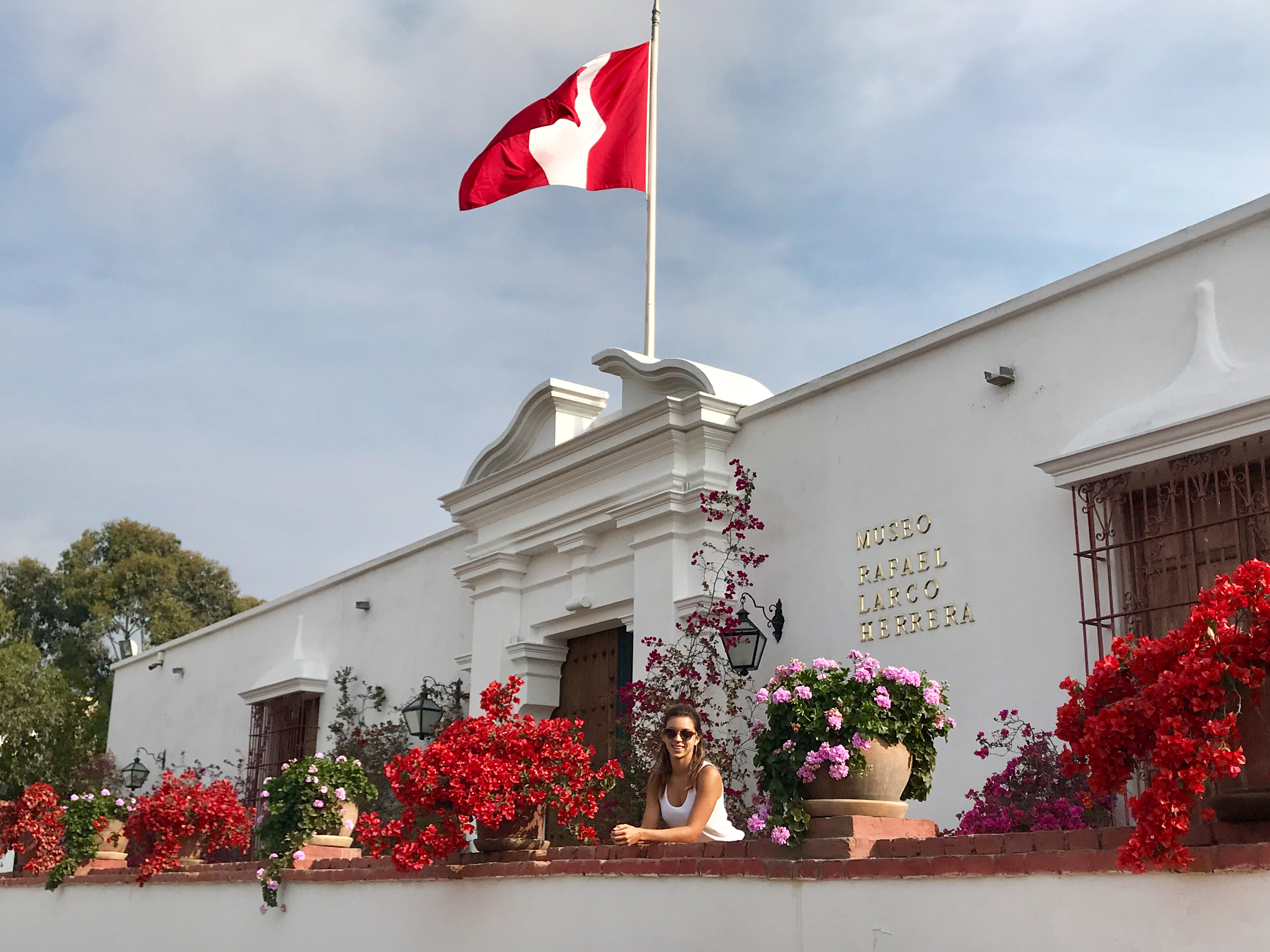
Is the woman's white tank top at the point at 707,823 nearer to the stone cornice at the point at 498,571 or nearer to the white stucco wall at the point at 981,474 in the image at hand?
the white stucco wall at the point at 981,474

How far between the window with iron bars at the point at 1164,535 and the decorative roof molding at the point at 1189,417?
0.12 m

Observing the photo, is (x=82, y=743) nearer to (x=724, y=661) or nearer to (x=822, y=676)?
(x=724, y=661)

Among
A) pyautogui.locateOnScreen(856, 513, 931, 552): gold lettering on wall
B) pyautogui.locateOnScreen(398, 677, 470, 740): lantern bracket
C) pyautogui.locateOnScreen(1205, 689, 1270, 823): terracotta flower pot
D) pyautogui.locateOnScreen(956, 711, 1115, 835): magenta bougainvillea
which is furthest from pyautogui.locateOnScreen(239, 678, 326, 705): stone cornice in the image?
pyautogui.locateOnScreen(1205, 689, 1270, 823): terracotta flower pot

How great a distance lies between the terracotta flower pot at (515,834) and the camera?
6.81 m

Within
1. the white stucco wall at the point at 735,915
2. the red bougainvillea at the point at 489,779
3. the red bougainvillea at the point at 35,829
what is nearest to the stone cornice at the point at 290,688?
the red bougainvillea at the point at 35,829

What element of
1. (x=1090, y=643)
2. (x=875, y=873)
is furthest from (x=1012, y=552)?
(x=875, y=873)

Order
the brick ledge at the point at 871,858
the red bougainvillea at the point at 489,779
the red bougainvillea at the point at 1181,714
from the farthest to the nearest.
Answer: the red bougainvillea at the point at 489,779
the brick ledge at the point at 871,858
the red bougainvillea at the point at 1181,714

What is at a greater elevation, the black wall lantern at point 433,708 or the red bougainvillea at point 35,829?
the black wall lantern at point 433,708

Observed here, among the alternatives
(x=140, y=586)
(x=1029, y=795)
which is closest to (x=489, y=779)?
(x=1029, y=795)

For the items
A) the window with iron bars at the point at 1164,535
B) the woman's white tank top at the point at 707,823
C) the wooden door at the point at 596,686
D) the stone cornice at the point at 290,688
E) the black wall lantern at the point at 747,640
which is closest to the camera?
the woman's white tank top at the point at 707,823

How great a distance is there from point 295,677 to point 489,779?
28.7 feet

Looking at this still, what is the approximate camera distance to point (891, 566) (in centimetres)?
873

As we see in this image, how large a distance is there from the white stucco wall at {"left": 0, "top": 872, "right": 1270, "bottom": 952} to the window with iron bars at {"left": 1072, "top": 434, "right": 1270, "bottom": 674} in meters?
2.81

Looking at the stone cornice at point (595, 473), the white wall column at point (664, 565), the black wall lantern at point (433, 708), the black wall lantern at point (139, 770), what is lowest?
the black wall lantern at point (139, 770)
